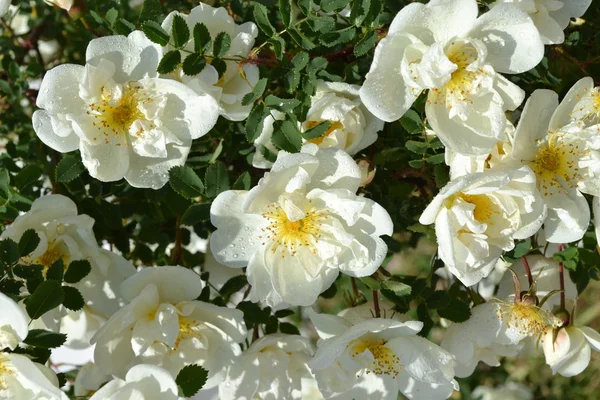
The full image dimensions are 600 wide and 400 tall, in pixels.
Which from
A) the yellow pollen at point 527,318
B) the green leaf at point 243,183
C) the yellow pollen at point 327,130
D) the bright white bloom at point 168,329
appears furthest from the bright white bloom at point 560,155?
the bright white bloom at point 168,329

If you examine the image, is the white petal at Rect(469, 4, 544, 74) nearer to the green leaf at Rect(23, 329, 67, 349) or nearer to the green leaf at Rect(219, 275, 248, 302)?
the green leaf at Rect(219, 275, 248, 302)

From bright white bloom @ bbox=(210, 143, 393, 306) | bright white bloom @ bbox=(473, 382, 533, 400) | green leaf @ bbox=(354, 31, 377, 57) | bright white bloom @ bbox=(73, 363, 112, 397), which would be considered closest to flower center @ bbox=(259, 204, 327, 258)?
bright white bloom @ bbox=(210, 143, 393, 306)

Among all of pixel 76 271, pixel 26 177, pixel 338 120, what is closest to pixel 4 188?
pixel 26 177

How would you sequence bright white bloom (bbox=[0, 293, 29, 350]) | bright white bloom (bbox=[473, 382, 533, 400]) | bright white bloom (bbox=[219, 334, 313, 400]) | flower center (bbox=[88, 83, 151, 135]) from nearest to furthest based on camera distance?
bright white bloom (bbox=[0, 293, 29, 350])
flower center (bbox=[88, 83, 151, 135])
bright white bloom (bbox=[219, 334, 313, 400])
bright white bloom (bbox=[473, 382, 533, 400])

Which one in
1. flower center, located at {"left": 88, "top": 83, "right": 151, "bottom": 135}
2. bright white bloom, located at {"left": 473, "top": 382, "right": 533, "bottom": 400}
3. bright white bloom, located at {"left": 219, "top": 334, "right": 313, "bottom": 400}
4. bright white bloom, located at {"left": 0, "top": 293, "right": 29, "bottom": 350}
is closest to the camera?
bright white bloom, located at {"left": 0, "top": 293, "right": 29, "bottom": 350}

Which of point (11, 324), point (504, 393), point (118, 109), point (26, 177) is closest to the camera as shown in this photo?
point (11, 324)

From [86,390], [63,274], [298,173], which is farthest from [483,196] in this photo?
[86,390]

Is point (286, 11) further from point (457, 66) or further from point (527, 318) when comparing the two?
point (527, 318)

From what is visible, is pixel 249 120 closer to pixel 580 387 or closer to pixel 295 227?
pixel 295 227
